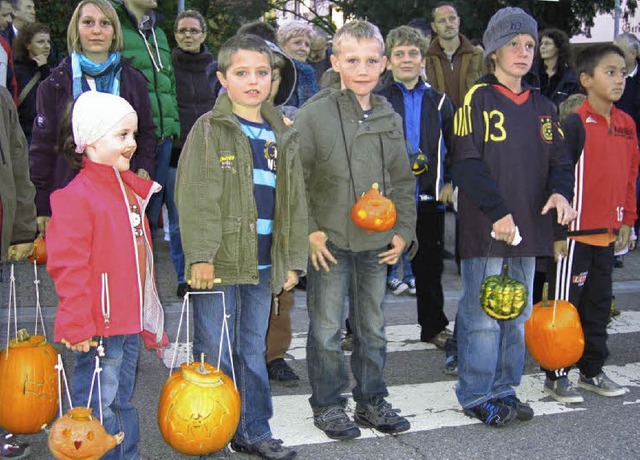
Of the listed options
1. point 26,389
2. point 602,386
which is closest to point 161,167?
point 26,389

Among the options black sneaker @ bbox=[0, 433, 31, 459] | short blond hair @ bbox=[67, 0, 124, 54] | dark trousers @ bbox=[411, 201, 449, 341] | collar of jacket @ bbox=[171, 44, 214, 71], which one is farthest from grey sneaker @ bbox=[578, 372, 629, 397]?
collar of jacket @ bbox=[171, 44, 214, 71]

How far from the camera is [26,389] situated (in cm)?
422

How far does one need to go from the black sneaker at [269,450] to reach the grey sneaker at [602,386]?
222 centimetres

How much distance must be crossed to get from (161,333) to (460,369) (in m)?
1.91

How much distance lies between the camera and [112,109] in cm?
369

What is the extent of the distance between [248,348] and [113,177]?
44.7 inches

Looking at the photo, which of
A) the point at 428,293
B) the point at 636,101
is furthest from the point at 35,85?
the point at 636,101

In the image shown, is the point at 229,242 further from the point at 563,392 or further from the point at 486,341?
the point at 563,392

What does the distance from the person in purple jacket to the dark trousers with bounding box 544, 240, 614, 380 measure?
9.26 ft

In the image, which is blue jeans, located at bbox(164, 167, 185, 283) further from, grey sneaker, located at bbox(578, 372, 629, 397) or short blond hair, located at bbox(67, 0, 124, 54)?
grey sneaker, located at bbox(578, 372, 629, 397)

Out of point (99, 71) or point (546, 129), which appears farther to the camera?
point (99, 71)

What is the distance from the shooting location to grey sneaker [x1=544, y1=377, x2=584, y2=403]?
5.29m

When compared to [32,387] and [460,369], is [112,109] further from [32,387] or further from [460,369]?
[460,369]

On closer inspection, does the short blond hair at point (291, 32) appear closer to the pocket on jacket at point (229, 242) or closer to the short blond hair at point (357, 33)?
the short blond hair at point (357, 33)
